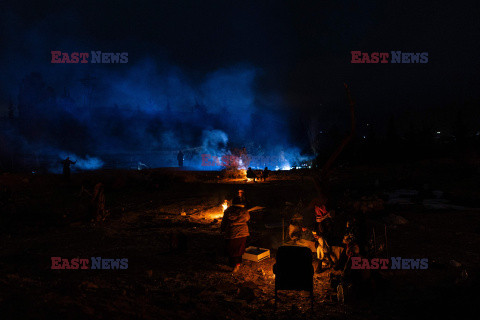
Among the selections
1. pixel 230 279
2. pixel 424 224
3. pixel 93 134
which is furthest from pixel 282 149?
pixel 230 279

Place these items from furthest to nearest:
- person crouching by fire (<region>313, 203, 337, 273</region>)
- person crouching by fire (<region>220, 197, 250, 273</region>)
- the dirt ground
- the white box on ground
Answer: the white box on ground
person crouching by fire (<region>220, 197, 250, 273</region>)
person crouching by fire (<region>313, 203, 337, 273</region>)
the dirt ground

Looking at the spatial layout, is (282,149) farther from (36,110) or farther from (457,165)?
(36,110)

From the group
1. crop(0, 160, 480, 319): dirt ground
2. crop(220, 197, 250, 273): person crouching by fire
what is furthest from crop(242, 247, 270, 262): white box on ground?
crop(220, 197, 250, 273): person crouching by fire

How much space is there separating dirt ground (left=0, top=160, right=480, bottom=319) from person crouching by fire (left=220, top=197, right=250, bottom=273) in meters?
0.34

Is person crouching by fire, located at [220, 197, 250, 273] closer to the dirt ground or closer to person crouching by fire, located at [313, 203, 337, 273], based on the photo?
the dirt ground

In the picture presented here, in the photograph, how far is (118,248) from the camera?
922 centimetres

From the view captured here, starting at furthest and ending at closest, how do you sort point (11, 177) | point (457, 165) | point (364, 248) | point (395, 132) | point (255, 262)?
point (395, 132) < point (457, 165) < point (11, 177) < point (255, 262) < point (364, 248)

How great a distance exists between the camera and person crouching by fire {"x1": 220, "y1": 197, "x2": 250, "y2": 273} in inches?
296

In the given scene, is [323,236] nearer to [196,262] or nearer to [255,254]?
[255,254]

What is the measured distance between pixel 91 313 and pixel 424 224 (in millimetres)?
10673

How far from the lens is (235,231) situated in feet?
24.6

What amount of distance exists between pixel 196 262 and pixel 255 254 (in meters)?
1.54

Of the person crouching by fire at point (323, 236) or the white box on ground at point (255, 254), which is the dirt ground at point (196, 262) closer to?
the white box on ground at point (255, 254)

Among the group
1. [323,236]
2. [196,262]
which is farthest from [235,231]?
[323,236]
